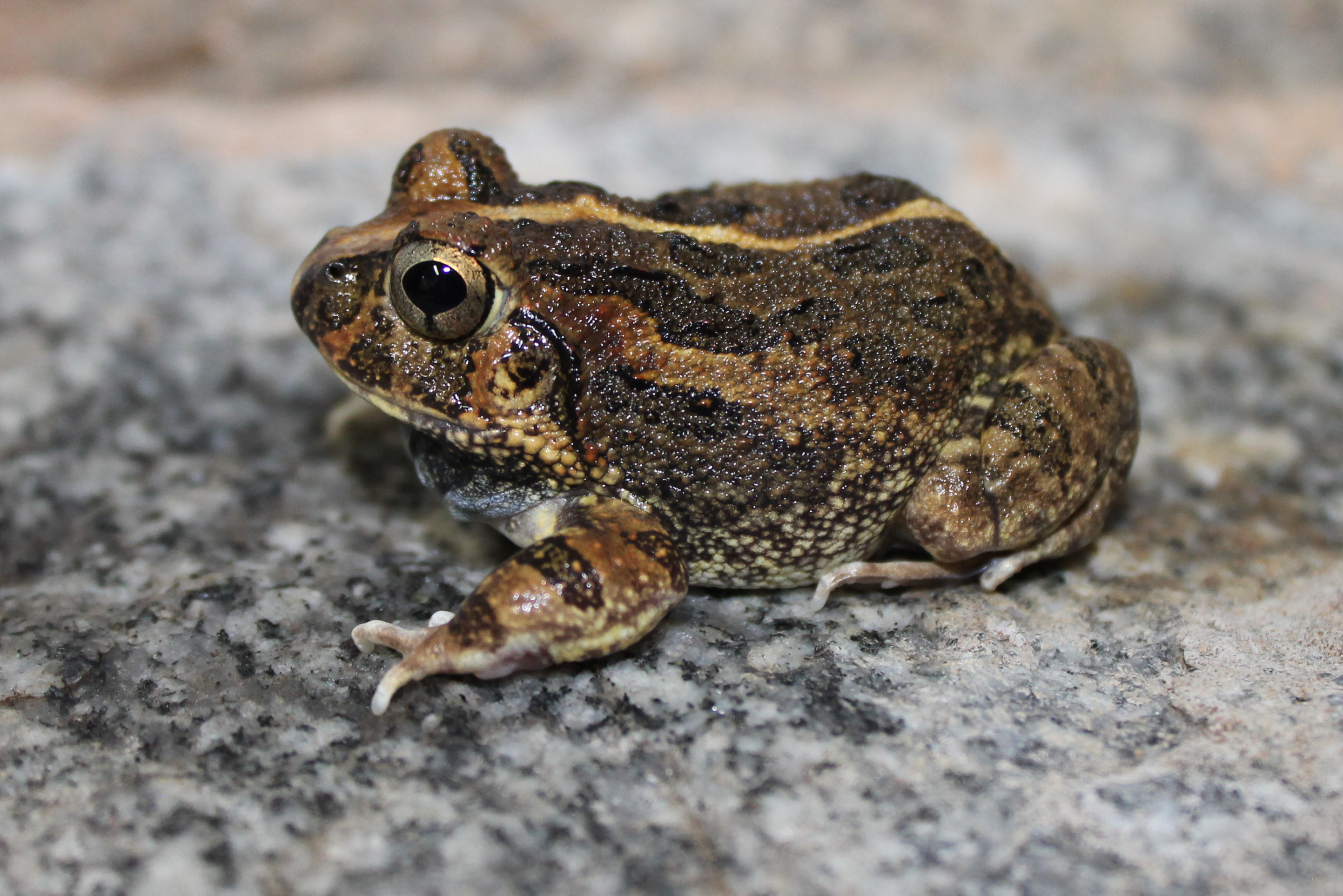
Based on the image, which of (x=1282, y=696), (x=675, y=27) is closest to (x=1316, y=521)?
(x=1282, y=696)

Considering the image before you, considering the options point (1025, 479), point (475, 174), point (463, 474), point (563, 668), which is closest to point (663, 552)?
point (563, 668)

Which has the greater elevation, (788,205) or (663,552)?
(788,205)

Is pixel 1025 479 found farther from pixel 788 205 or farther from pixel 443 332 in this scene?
pixel 443 332

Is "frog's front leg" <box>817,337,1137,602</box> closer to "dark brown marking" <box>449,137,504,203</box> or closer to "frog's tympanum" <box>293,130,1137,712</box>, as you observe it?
"frog's tympanum" <box>293,130,1137,712</box>

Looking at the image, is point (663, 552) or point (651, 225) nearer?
point (663, 552)

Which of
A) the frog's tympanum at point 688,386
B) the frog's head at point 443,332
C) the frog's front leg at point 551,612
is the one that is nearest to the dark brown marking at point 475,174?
the frog's tympanum at point 688,386

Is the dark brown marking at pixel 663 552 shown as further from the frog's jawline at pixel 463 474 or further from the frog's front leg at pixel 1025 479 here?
the frog's front leg at pixel 1025 479
